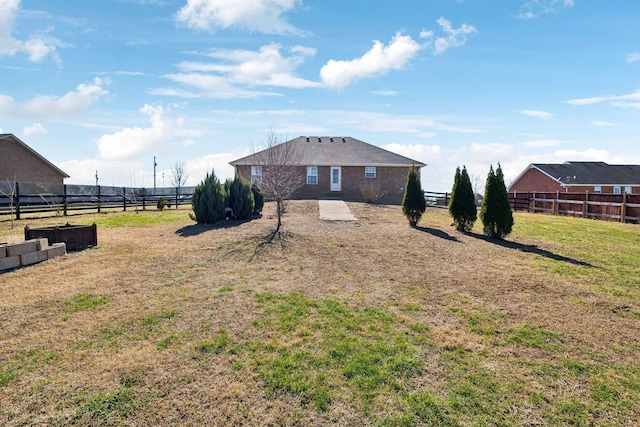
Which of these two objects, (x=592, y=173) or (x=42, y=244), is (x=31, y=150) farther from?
(x=592, y=173)

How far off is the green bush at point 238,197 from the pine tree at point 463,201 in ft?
29.1

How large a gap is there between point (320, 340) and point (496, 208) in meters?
9.72

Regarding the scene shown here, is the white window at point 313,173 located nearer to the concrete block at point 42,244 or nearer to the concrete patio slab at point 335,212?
the concrete patio slab at point 335,212

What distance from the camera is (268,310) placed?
561 centimetres

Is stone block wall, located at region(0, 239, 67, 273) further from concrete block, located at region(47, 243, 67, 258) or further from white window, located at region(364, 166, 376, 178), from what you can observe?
white window, located at region(364, 166, 376, 178)

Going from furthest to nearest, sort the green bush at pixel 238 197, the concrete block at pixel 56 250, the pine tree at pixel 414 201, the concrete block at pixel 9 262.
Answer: the green bush at pixel 238 197 < the pine tree at pixel 414 201 < the concrete block at pixel 56 250 < the concrete block at pixel 9 262

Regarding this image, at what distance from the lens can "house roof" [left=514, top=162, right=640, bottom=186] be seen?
34.9m

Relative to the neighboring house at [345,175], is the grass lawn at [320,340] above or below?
below

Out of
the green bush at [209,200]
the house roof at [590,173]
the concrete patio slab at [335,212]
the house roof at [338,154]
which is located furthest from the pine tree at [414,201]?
the house roof at [590,173]

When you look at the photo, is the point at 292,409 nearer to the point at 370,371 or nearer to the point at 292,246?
the point at 370,371

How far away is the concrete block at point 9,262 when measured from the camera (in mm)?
7906

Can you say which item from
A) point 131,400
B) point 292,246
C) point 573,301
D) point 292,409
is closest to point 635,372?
point 573,301

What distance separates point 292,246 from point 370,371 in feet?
22.5

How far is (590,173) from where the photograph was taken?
120 feet
